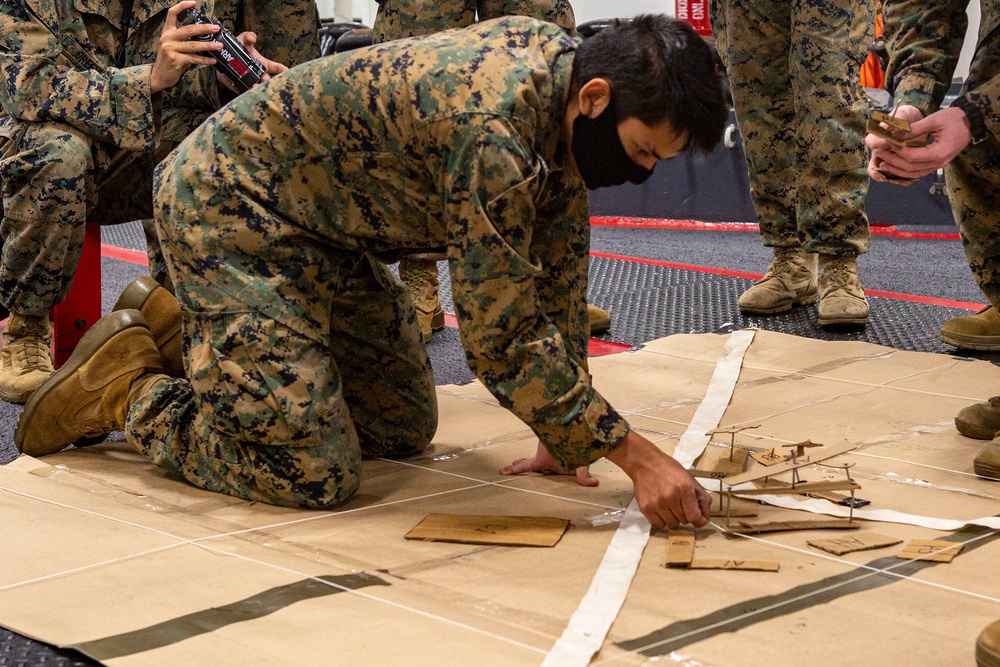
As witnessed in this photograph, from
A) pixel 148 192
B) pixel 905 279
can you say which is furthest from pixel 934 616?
pixel 905 279

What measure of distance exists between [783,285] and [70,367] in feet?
7.19

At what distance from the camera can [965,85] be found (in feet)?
7.74

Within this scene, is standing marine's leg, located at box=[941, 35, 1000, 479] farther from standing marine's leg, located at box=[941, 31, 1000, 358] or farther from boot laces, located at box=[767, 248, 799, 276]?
boot laces, located at box=[767, 248, 799, 276]

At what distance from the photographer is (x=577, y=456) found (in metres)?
1.70

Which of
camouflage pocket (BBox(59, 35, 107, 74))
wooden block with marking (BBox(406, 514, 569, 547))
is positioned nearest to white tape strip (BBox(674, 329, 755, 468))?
wooden block with marking (BBox(406, 514, 569, 547))

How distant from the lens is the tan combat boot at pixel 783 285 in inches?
134

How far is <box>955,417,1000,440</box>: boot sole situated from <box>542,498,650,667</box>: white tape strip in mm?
796

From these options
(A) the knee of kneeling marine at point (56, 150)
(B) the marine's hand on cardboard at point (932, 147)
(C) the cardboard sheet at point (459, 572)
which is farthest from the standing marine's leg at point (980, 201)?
(A) the knee of kneeling marine at point (56, 150)

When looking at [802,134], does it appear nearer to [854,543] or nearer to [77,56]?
[854,543]

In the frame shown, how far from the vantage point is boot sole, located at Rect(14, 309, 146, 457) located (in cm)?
208

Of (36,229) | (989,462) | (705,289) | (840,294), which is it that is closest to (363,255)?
(36,229)

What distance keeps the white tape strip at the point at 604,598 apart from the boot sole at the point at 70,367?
1.07m

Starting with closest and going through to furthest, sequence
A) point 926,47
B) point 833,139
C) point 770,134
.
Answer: point 926,47, point 833,139, point 770,134

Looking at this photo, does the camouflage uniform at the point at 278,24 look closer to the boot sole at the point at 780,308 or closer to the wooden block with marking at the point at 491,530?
the boot sole at the point at 780,308
